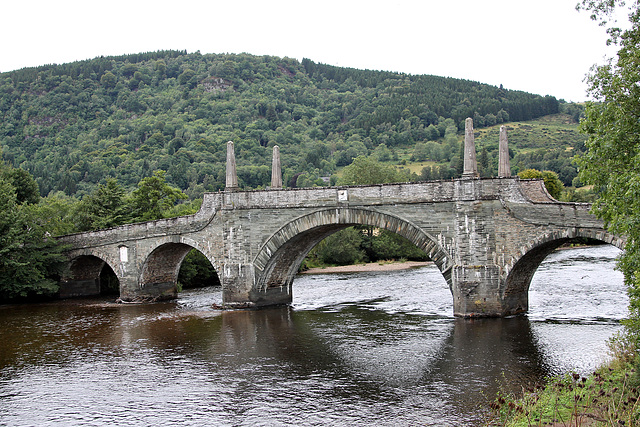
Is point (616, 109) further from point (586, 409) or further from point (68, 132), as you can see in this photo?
point (68, 132)

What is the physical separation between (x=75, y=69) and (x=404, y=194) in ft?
361

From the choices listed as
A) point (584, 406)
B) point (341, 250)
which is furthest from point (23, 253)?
point (584, 406)

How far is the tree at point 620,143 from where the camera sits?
458 inches

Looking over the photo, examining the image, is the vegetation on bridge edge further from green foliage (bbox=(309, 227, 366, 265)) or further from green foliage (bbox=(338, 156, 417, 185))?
green foliage (bbox=(338, 156, 417, 185))

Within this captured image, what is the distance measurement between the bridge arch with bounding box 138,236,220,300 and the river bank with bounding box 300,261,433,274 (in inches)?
677

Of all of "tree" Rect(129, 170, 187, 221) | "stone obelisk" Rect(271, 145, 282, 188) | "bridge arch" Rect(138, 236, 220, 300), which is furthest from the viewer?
"tree" Rect(129, 170, 187, 221)

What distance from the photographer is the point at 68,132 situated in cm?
10756

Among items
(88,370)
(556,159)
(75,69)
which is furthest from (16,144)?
(88,370)

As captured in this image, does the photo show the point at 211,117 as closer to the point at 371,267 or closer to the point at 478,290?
the point at 371,267

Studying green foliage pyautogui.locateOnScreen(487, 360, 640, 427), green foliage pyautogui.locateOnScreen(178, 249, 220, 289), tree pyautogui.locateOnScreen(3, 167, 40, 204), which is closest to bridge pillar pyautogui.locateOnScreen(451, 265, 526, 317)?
green foliage pyautogui.locateOnScreen(487, 360, 640, 427)

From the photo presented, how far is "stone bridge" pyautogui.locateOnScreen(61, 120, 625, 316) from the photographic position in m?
23.1

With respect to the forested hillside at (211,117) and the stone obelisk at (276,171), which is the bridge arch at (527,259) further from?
the forested hillside at (211,117)

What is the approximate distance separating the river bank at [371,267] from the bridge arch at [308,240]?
65.3ft

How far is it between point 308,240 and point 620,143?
1985cm
